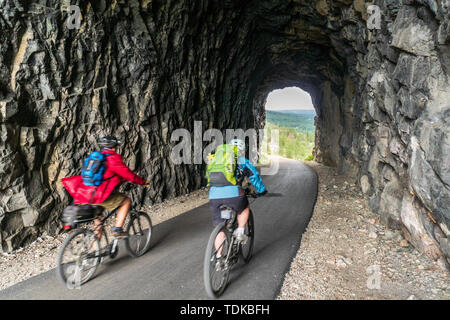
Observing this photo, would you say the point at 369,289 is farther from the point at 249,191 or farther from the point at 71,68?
the point at 71,68

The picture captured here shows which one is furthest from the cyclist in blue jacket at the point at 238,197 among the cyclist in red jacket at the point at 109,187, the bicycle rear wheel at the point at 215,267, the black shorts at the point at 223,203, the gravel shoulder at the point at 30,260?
the gravel shoulder at the point at 30,260

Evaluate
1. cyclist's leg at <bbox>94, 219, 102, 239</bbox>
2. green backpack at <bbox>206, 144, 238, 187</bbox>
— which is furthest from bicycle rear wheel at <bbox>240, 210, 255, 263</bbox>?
cyclist's leg at <bbox>94, 219, 102, 239</bbox>

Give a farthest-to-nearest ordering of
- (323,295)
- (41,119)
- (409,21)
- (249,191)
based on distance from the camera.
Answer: (41,119)
(409,21)
(249,191)
(323,295)

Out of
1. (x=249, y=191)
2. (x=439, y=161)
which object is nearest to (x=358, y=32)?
(x=439, y=161)

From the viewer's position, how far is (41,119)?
6.28 meters

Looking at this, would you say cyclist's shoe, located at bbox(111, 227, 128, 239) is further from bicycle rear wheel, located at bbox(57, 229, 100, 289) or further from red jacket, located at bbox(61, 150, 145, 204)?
red jacket, located at bbox(61, 150, 145, 204)

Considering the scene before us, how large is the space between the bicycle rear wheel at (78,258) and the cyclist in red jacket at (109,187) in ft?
1.24

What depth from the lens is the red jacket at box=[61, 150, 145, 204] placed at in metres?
4.27

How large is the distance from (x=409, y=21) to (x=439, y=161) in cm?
A: 278

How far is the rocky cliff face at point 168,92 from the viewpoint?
453 cm

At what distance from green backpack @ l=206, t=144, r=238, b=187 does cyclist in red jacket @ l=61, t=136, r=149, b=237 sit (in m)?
1.52

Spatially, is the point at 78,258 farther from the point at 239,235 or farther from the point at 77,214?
the point at 239,235

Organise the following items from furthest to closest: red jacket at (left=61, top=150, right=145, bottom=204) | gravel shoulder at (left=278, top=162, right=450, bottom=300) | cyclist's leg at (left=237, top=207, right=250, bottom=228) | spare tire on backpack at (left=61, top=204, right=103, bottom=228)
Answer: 1. cyclist's leg at (left=237, top=207, right=250, bottom=228)
2. red jacket at (left=61, top=150, right=145, bottom=204)
3. spare tire on backpack at (left=61, top=204, right=103, bottom=228)
4. gravel shoulder at (left=278, top=162, right=450, bottom=300)

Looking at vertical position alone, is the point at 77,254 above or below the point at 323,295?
above
